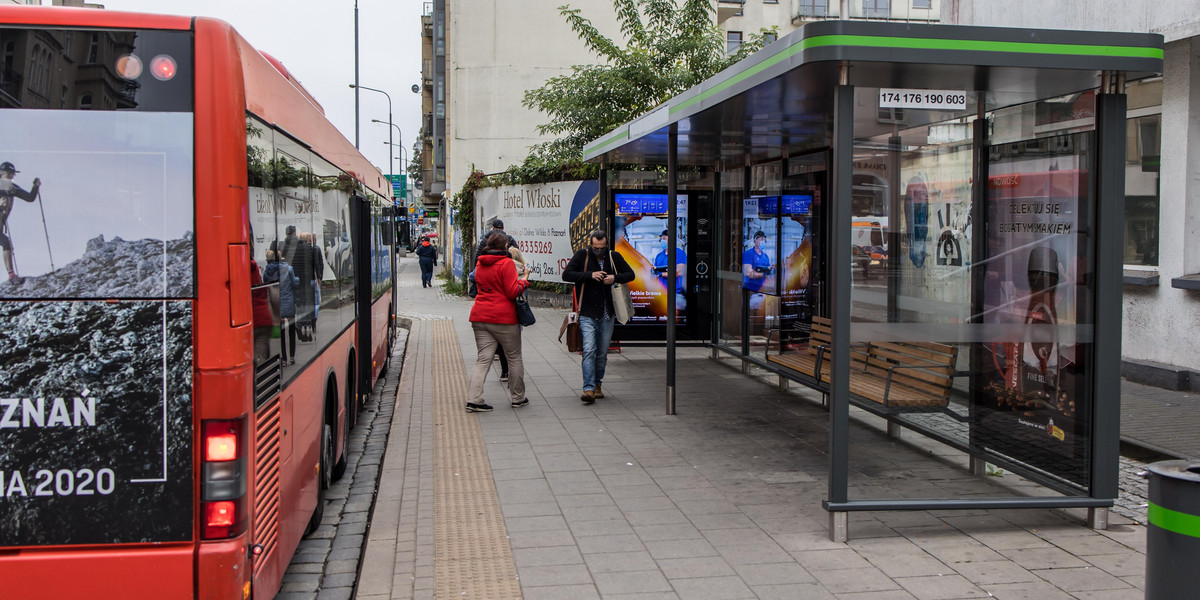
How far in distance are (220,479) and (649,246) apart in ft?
32.4

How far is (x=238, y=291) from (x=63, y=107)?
0.86 m

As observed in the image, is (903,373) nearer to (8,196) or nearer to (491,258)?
(491,258)

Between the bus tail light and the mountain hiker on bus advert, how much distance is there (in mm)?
879

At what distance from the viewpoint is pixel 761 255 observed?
10781 millimetres

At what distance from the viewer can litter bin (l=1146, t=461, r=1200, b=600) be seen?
3307 mm

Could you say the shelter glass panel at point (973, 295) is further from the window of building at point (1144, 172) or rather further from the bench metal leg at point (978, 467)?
the window of building at point (1144, 172)

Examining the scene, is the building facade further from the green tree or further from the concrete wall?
the concrete wall

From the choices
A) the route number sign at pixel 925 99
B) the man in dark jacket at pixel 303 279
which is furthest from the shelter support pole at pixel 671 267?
the man in dark jacket at pixel 303 279

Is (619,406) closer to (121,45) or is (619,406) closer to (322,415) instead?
(322,415)

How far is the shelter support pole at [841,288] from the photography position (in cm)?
527

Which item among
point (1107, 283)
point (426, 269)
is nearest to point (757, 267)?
point (1107, 283)

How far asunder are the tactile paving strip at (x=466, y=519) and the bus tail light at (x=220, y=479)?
140 cm

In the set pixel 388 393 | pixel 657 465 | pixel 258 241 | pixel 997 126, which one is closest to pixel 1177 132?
pixel 997 126

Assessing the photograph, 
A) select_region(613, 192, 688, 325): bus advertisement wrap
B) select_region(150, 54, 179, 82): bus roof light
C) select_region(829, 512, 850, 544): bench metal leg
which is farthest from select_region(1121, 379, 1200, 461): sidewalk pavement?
select_region(150, 54, 179, 82): bus roof light
